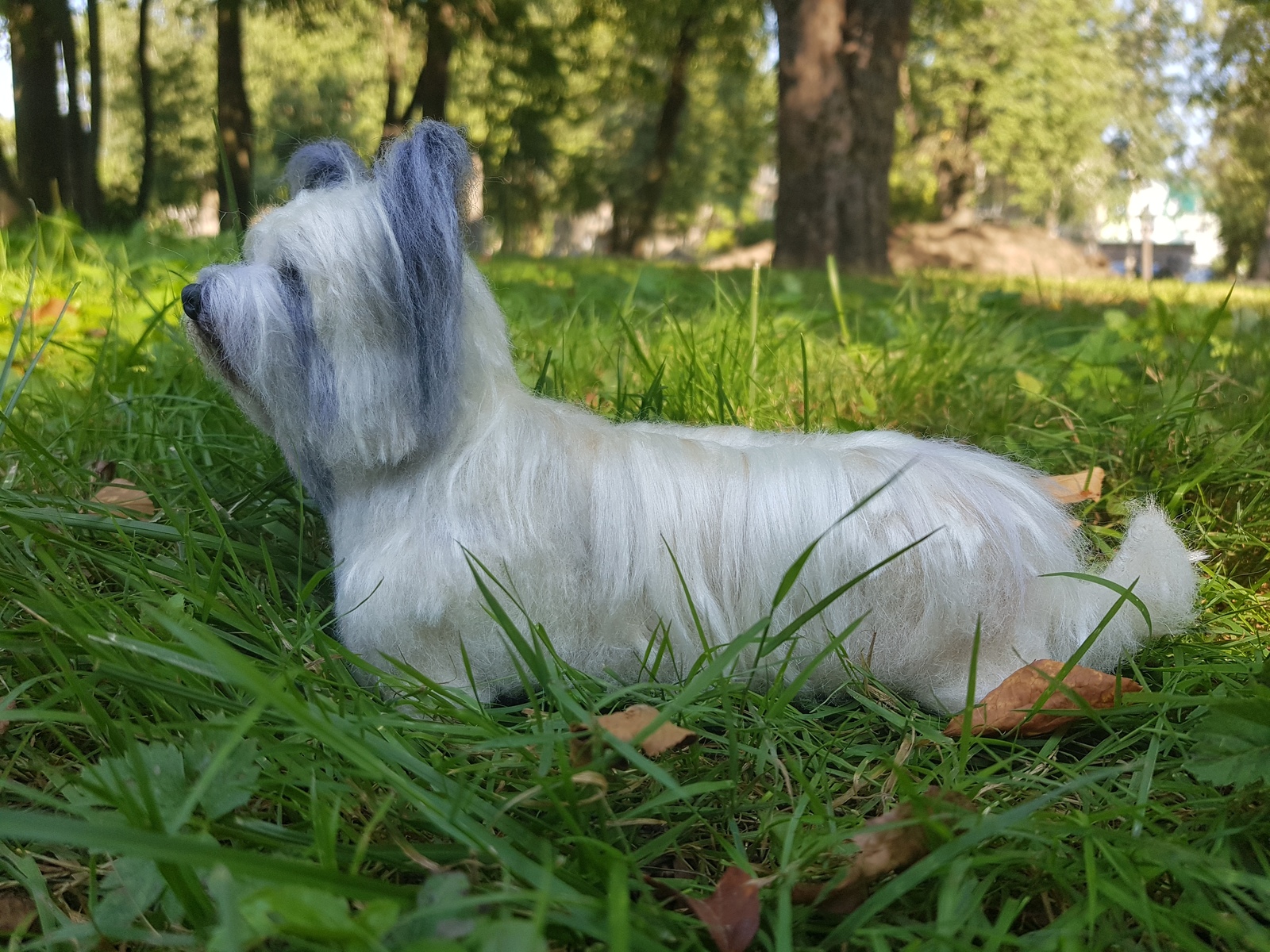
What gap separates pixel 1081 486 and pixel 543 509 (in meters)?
1.90

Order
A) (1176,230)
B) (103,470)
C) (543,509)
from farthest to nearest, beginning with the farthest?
(1176,230), (103,470), (543,509)

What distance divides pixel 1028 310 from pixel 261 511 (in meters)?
5.40

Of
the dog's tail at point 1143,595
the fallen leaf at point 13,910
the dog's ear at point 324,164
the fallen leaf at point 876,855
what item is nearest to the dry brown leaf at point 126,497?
the dog's ear at point 324,164

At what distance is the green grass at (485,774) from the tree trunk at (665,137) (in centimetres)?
2376

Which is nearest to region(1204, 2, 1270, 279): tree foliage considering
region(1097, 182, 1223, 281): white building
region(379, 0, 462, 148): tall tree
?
region(1097, 182, 1223, 281): white building

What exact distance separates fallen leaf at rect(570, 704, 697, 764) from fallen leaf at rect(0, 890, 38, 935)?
85 cm

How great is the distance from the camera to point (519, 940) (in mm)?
1079

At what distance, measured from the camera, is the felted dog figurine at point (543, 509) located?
1943 mm

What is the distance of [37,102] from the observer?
12469mm

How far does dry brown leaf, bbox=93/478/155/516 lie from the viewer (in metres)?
2.67

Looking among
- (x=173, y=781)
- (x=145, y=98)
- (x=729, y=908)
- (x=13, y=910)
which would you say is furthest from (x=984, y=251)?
(x=13, y=910)

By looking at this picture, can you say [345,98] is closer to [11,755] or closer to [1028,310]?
[1028,310]

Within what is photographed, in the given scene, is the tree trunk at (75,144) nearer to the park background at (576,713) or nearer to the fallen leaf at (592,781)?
the park background at (576,713)

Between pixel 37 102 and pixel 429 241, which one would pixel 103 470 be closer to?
pixel 429 241
